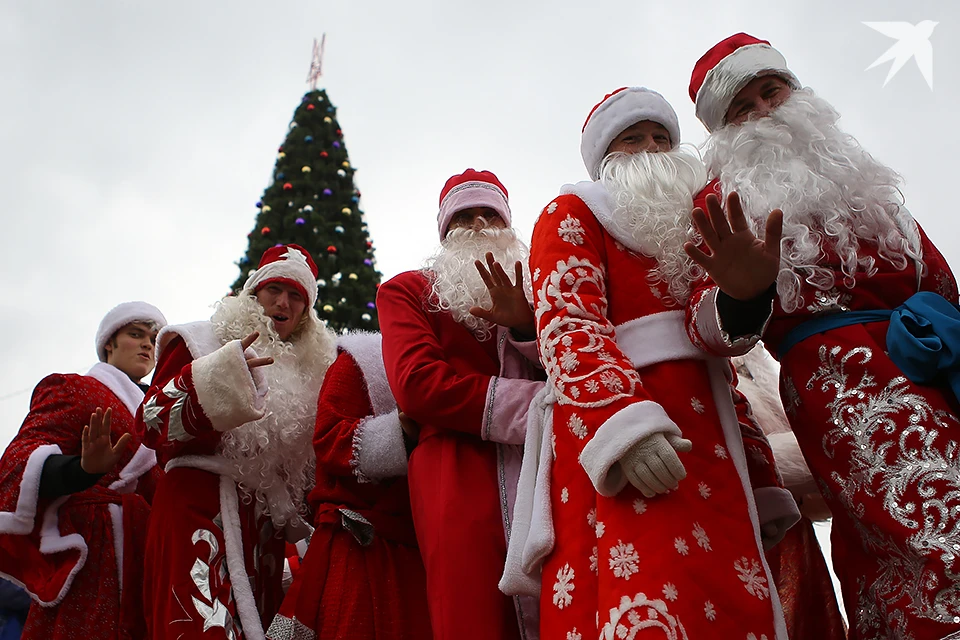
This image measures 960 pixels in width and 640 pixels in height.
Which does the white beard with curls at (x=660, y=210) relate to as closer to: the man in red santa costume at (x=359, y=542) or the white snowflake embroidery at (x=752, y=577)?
the white snowflake embroidery at (x=752, y=577)

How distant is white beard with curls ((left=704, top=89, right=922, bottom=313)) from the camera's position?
8.20ft

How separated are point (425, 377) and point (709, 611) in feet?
4.37

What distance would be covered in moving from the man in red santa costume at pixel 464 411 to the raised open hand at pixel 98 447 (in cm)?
120

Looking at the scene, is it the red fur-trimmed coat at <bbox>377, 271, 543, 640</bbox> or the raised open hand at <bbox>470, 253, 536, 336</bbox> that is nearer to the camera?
the red fur-trimmed coat at <bbox>377, 271, 543, 640</bbox>

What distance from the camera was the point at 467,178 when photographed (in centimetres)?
393

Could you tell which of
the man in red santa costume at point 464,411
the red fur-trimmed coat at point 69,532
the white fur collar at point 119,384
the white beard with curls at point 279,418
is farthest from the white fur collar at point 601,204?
the white fur collar at point 119,384

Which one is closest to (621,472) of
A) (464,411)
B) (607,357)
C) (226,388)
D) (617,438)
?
(617,438)

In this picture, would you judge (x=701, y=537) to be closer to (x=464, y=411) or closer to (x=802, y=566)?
(x=464, y=411)

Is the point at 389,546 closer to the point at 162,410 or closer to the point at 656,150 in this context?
the point at 162,410

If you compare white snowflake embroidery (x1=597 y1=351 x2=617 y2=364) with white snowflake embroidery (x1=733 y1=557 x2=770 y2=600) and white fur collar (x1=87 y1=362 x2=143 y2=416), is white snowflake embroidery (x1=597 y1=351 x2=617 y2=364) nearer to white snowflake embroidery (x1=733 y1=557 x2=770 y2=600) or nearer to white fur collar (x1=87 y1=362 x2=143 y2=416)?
white snowflake embroidery (x1=733 y1=557 x2=770 y2=600)

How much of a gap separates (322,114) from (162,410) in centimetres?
710

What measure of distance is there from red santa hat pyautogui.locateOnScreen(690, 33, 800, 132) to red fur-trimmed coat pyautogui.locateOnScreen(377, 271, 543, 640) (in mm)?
1068

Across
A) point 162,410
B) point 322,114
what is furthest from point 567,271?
point 322,114

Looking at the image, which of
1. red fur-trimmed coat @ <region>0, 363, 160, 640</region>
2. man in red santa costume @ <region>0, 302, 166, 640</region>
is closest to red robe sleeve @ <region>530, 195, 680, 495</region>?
man in red santa costume @ <region>0, 302, 166, 640</region>
